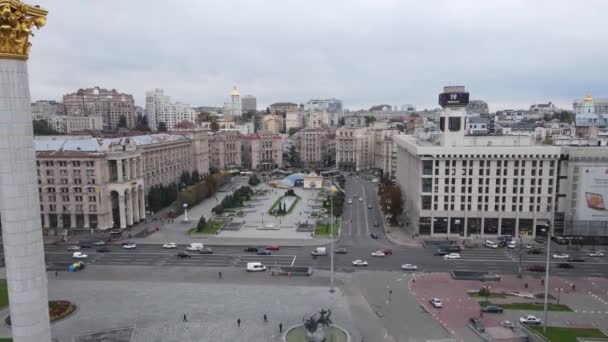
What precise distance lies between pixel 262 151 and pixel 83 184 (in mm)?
90986

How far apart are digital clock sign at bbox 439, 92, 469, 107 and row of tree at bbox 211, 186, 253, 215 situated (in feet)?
154

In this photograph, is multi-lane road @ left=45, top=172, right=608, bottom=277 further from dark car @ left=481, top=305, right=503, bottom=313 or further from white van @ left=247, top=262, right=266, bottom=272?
dark car @ left=481, top=305, right=503, bottom=313

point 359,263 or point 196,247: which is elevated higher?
point 196,247

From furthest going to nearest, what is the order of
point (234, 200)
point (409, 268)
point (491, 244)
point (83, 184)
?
point (234, 200), point (83, 184), point (491, 244), point (409, 268)

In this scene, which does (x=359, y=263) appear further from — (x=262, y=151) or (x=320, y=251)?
(x=262, y=151)

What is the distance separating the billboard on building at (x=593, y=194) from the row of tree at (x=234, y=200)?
62.7 metres

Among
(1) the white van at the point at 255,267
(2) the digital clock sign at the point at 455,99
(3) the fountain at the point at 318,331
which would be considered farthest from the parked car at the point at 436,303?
(2) the digital clock sign at the point at 455,99

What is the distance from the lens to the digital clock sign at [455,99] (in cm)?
7206

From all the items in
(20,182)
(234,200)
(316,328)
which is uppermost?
(20,182)

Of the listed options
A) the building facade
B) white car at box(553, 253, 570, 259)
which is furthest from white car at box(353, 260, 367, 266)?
white car at box(553, 253, 570, 259)

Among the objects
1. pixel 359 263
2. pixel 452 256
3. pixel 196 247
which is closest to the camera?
pixel 359 263

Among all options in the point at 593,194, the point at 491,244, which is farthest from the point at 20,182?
the point at 593,194

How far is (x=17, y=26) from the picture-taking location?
21406 millimetres

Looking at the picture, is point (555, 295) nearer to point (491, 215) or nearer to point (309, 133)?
point (491, 215)
